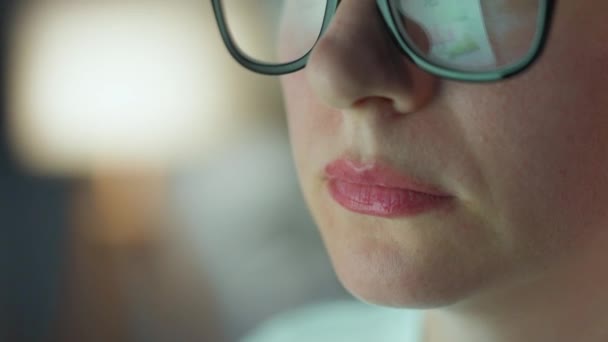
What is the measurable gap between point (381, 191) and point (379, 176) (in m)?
0.01

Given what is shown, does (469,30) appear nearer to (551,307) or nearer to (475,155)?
(475,155)

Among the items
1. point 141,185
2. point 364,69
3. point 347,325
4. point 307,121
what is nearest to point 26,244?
point 141,185

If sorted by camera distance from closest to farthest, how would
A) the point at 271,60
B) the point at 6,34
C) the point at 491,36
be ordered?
1. the point at 491,36
2. the point at 271,60
3. the point at 6,34

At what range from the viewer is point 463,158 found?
50cm

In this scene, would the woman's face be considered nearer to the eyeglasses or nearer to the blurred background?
the eyeglasses

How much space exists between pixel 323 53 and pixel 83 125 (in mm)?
811

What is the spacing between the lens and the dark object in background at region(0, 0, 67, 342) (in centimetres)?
119

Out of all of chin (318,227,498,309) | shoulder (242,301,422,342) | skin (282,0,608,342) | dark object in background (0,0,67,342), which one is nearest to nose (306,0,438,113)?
skin (282,0,608,342)

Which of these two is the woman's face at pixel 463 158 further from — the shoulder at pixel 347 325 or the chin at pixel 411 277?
the shoulder at pixel 347 325

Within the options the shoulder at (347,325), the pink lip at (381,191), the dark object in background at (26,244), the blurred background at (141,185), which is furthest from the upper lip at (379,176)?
the dark object in background at (26,244)

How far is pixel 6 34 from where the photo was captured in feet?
3.87

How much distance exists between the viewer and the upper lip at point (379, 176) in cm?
51

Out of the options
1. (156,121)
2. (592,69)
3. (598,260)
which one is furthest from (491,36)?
(156,121)

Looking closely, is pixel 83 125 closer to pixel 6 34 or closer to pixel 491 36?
pixel 6 34
